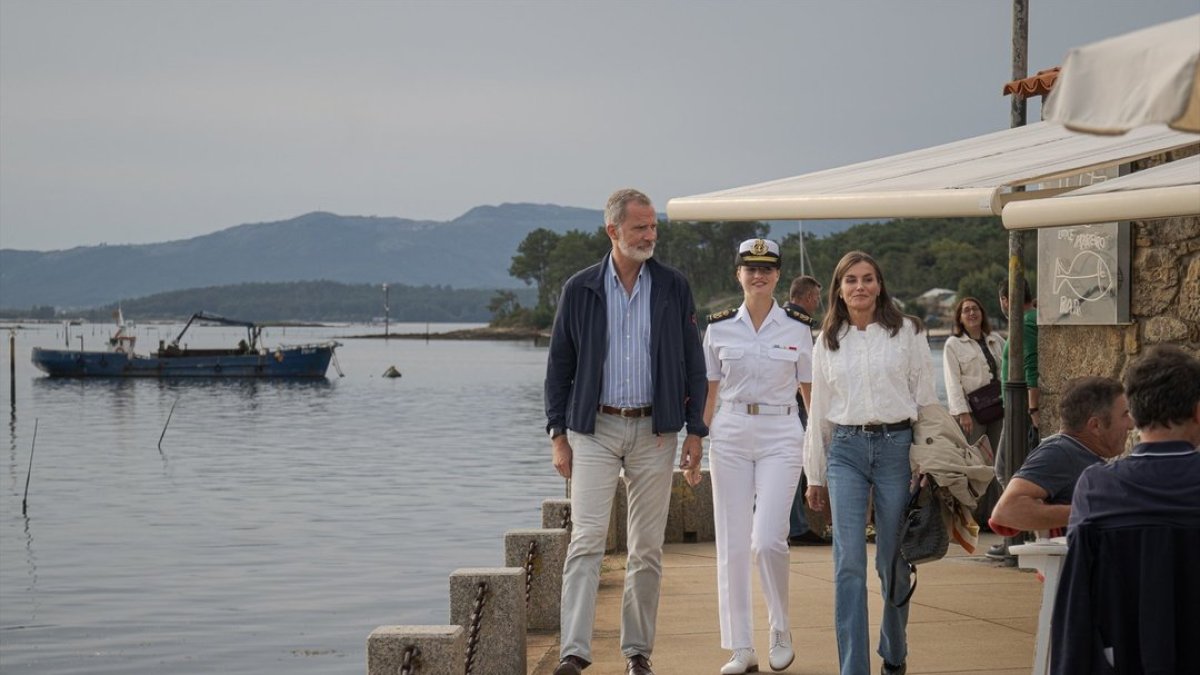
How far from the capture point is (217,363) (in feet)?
337

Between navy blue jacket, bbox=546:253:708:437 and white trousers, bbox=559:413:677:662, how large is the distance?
9 centimetres

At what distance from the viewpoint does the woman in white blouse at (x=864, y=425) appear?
6.78 meters

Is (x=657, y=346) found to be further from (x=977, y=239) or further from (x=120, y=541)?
(x=977, y=239)

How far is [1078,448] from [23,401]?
85521 millimetres

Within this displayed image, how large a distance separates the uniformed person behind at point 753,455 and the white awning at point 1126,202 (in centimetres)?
146

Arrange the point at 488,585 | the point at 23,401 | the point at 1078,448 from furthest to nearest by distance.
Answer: the point at 23,401 < the point at 488,585 < the point at 1078,448

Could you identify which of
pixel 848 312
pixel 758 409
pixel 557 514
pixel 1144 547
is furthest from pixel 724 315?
pixel 1144 547

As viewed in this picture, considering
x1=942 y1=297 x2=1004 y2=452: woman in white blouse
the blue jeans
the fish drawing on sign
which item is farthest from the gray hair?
x1=942 y1=297 x2=1004 y2=452: woman in white blouse

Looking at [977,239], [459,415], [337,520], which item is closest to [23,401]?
[459,415]

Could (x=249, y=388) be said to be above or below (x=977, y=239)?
below

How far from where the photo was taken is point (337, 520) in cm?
3136

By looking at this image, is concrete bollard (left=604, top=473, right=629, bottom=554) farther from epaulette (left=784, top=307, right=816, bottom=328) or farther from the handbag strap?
epaulette (left=784, top=307, right=816, bottom=328)

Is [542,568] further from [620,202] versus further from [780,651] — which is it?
[620,202]

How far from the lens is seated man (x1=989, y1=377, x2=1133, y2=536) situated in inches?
203
